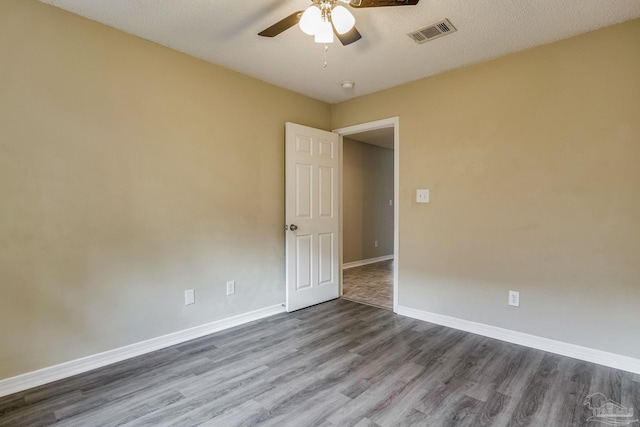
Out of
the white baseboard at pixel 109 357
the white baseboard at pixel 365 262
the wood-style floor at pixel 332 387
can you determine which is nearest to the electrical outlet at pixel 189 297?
the white baseboard at pixel 109 357

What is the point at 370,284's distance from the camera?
15.5ft

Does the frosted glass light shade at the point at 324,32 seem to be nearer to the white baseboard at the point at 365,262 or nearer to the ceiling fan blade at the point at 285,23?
the ceiling fan blade at the point at 285,23

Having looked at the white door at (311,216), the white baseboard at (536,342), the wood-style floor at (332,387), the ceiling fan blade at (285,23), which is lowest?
the wood-style floor at (332,387)

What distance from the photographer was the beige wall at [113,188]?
1.99m

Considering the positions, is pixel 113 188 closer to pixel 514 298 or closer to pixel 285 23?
pixel 285 23

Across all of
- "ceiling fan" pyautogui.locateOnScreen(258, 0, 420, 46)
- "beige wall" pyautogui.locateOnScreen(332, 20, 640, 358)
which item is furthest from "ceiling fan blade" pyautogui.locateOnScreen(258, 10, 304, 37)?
"beige wall" pyautogui.locateOnScreen(332, 20, 640, 358)

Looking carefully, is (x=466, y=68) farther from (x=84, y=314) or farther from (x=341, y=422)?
(x=84, y=314)

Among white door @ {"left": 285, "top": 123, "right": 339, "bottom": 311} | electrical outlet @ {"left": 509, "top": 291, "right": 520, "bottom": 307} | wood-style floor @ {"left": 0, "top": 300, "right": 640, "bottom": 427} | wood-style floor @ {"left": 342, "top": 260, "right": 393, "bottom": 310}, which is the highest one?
white door @ {"left": 285, "top": 123, "right": 339, "bottom": 311}

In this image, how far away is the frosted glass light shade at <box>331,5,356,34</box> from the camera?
1702mm

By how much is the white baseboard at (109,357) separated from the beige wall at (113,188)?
1.8 inches

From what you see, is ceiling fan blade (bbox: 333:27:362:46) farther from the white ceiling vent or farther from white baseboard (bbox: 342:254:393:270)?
white baseboard (bbox: 342:254:393:270)

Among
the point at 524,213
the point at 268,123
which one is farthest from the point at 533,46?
the point at 268,123

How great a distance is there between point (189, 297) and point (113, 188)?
110cm

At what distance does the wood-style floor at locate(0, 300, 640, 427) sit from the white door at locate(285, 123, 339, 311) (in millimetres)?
873
